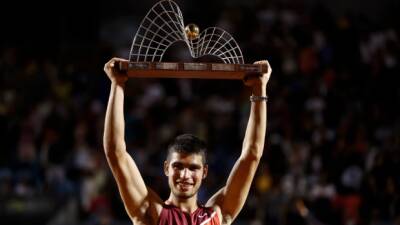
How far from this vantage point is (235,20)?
1438 cm

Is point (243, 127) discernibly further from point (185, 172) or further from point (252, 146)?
point (185, 172)

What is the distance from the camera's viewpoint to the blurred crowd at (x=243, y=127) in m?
10.7

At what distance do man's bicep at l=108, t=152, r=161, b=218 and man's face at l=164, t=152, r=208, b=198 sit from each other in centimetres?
21

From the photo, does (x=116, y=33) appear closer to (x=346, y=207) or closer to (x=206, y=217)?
(x=346, y=207)

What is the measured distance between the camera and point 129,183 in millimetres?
5039

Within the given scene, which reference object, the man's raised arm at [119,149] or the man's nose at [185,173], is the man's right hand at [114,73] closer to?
the man's raised arm at [119,149]

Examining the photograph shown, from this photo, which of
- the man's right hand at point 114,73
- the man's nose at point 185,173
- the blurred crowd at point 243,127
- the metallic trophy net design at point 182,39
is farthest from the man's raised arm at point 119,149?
the blurred crowd at point 243,127

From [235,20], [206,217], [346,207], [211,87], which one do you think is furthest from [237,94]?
[206,217]

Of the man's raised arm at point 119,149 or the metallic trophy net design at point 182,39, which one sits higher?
the metallic trophy net design at point 182,39

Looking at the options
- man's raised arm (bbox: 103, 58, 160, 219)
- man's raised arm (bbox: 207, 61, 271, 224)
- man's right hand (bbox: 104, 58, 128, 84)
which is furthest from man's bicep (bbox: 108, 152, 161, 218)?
man's raised arm (bbox: 207, 61, 271, 224)

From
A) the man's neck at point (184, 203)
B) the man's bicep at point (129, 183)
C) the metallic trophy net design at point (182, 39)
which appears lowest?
the man's neck at point (184, 203)

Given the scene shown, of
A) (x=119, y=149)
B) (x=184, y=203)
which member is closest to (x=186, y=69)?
(x=119, y=149)

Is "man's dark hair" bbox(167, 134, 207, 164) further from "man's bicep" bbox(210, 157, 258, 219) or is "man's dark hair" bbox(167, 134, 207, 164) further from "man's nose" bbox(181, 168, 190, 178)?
"man's bicep" bbox(210, 157, 258, 219)

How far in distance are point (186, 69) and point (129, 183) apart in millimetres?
803
